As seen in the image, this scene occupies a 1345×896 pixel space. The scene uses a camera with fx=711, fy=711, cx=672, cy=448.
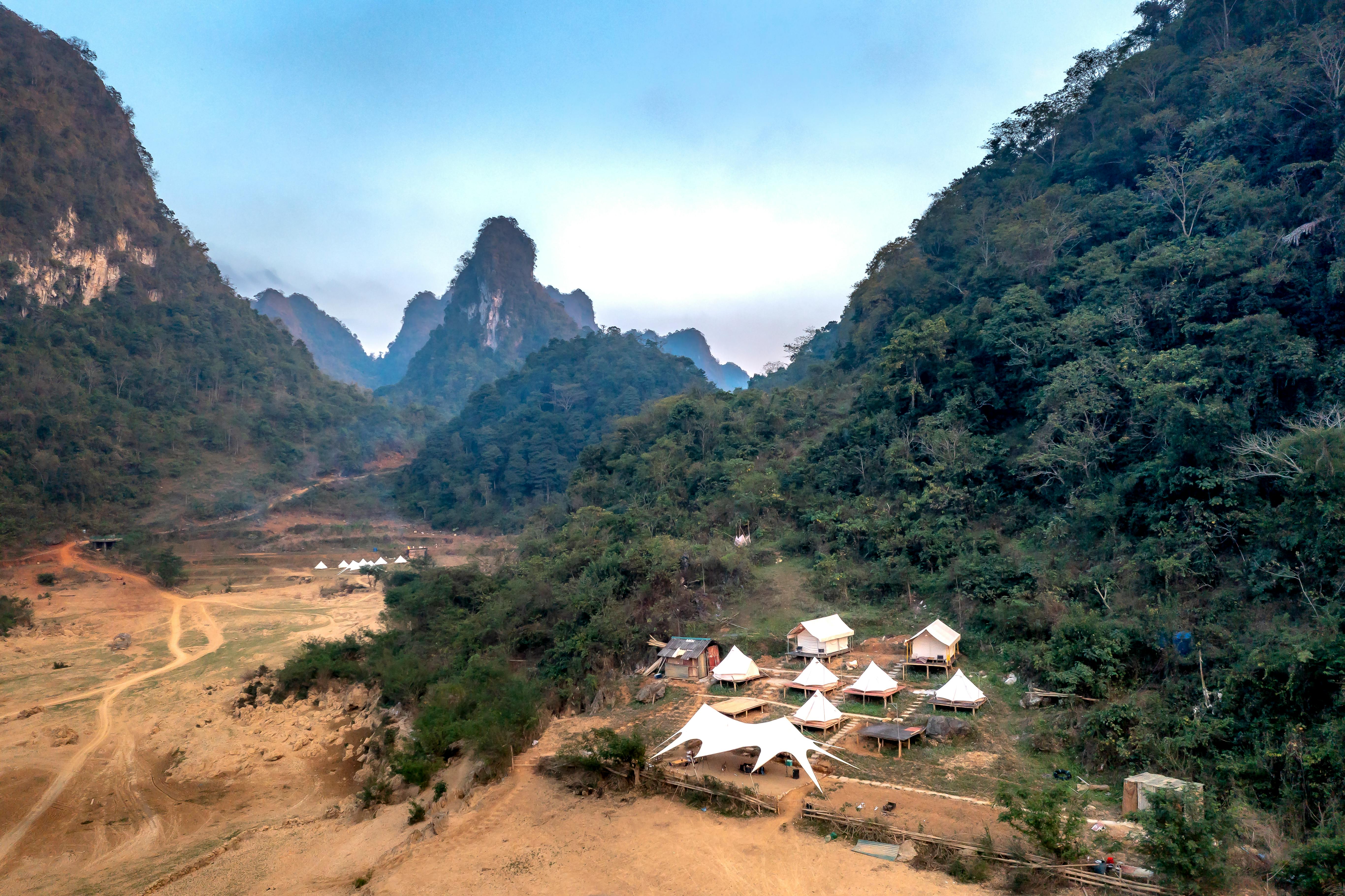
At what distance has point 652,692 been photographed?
1719 cm

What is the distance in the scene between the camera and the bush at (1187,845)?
24.4 ft

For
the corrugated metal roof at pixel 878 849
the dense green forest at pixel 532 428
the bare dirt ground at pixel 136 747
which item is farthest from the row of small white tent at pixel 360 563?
the corrugated metal roof at pixel 878 849

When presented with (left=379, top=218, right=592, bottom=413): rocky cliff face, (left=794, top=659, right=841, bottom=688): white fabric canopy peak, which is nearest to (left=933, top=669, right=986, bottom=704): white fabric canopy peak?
(left=794, top=659, right=841, bottom=688): white fabric canopy peak

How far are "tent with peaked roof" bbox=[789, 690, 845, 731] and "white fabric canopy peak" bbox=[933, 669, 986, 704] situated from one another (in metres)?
2.10

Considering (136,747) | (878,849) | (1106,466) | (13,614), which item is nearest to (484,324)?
(13,614)

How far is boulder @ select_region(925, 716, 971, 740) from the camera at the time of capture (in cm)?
1279

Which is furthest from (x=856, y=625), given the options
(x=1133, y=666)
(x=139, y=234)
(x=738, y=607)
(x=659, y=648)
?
(x=139, y=234)

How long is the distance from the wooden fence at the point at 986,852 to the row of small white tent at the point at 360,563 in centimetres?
3504

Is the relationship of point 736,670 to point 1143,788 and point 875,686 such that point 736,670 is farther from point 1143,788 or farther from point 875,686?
point 1143,788

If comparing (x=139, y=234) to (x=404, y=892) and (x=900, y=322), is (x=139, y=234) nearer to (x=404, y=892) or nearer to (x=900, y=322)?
(x=900, y=322)

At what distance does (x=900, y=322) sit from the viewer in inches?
1267

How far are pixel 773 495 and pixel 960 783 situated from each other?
16.2 meters

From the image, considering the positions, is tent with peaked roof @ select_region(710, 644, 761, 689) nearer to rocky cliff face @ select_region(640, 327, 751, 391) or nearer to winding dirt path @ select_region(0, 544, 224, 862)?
winding dirt path @ select_region(0, 544, 224, 862)

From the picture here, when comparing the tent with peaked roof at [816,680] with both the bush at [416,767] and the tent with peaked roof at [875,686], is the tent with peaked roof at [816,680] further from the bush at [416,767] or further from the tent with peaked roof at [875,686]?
the bush at [416,767]
